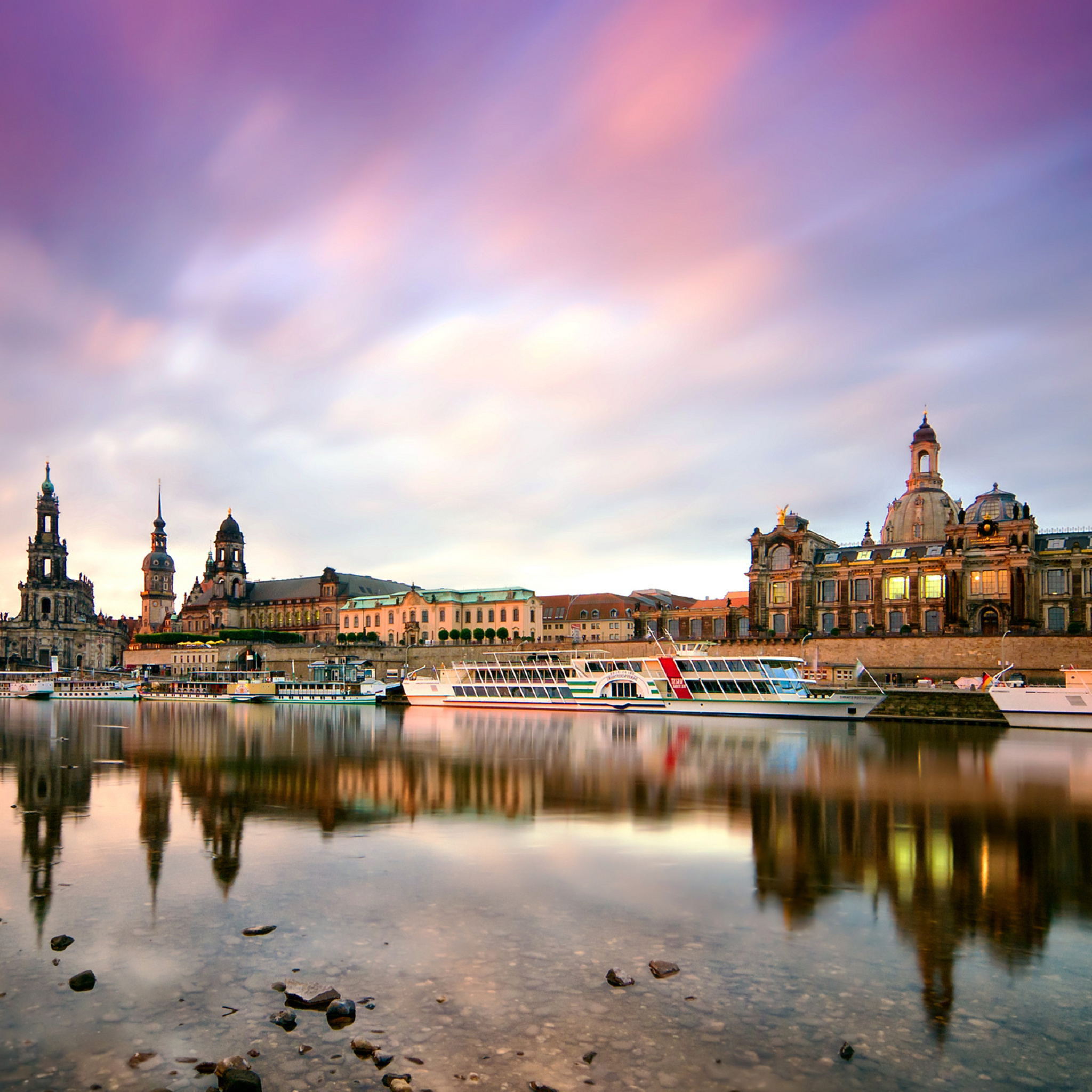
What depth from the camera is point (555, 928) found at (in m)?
11.5

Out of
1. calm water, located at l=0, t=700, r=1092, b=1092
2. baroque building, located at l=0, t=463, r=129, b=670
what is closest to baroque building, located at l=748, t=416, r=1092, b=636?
calm water, located at l=0, t=700, r=1092, b=1092

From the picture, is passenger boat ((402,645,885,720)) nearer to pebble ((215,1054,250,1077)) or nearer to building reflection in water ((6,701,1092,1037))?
building reflection in water ((6,701,1092,1037))

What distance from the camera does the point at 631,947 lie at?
35.3 ft

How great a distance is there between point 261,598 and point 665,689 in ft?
302

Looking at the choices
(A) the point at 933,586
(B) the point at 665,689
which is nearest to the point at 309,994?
(B) the point at 665,689

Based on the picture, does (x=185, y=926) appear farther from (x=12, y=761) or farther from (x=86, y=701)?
(x=86, y=701)

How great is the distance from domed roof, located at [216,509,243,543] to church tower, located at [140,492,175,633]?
3031 centimetres

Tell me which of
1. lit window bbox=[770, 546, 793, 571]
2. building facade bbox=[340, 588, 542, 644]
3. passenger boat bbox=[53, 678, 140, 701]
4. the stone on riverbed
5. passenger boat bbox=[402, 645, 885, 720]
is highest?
lit window bbox=[770, 546, 793, 571]

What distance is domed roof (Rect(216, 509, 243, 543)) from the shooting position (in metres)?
139

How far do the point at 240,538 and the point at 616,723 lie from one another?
106926mm

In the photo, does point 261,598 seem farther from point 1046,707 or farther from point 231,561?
point 1046,707

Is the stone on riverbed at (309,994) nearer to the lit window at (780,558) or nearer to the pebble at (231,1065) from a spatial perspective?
the pebble at (231,1065)

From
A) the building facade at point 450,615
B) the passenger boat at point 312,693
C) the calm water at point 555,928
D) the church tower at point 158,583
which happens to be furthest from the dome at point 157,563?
the calm water at point 555,928

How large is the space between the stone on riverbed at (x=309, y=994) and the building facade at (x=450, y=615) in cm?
9087
